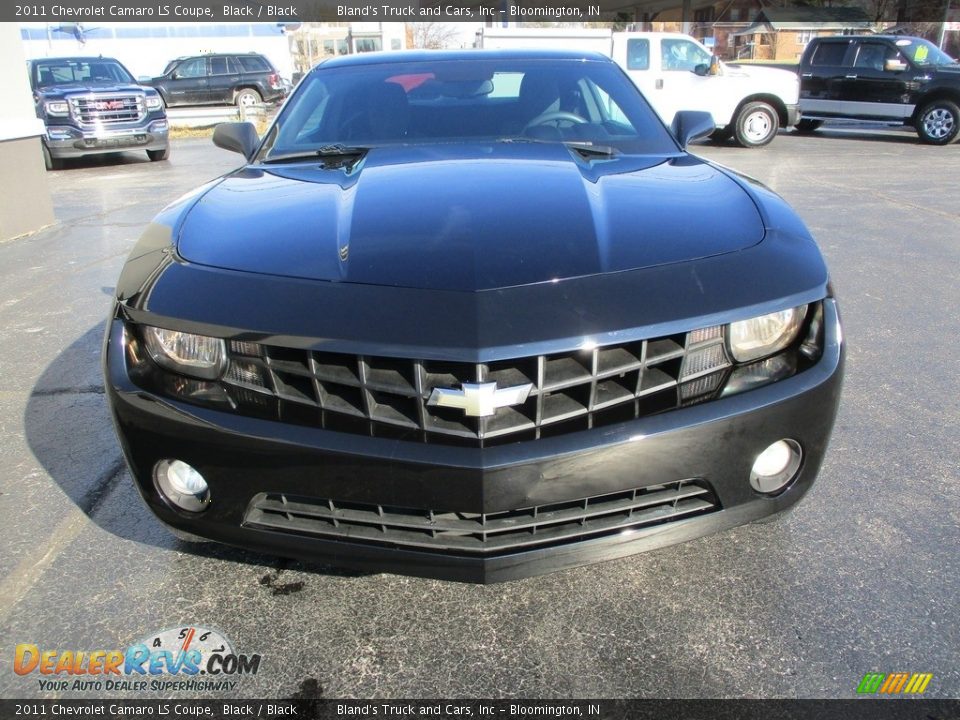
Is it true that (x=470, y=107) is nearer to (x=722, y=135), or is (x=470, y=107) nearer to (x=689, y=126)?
(x=689, y=126)

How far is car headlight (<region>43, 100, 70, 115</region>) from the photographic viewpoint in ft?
39.7

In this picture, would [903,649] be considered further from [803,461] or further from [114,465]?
[114,465]

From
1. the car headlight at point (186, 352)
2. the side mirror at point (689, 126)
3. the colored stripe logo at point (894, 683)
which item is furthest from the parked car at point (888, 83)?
the car headlight at point (186, 352)

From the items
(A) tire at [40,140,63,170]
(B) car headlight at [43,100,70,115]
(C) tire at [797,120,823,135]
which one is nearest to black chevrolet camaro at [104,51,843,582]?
(B) car headlight at [43,100,70,115]

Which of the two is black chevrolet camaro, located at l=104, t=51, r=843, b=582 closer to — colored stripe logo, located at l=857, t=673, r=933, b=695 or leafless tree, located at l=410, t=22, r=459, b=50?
colored stripe logo, located at l=857, t=673, r=933, b=695

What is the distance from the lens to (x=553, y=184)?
7.76ft

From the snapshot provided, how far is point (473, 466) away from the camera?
1694 mm

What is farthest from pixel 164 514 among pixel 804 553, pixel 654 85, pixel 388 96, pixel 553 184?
pixel 654 85

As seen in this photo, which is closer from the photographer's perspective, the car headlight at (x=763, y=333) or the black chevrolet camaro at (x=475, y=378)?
the black chevrolet camaro at (x=475, y=378)

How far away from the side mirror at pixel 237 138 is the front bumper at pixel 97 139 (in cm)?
1039

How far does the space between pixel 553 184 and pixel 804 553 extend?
1.36 meters

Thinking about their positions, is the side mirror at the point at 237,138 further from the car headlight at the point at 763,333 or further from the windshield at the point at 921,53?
the windshield at the point at 921,53

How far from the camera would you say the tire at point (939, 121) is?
13.8m

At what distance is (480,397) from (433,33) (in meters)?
51.3
